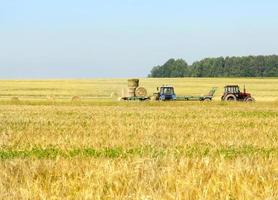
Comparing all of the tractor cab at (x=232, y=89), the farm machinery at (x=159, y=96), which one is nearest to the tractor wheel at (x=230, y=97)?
the tractor cab at (x=232, y=89)

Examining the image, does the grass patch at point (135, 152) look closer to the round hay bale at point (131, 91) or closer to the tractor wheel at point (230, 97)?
the tractor wheel at point (230, 97)

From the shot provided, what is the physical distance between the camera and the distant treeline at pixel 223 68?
468ft

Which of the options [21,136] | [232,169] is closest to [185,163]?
[232,169]

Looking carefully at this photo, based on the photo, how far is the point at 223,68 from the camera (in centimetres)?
14875

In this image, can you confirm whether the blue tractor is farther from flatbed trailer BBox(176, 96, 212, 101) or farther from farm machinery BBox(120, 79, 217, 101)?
flatbed trailer BBox(176, 96, 212, 101)

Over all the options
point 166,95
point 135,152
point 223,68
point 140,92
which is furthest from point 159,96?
point 223,68

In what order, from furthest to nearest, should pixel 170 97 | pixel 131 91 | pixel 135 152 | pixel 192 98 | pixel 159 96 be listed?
pixel 131 91
pixel 192 98
pixel 159 96
pixel 170 97
pixel 135 152

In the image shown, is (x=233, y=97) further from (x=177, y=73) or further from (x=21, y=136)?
(x=177, y=73)

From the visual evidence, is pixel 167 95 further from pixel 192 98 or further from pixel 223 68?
pixel 223 68

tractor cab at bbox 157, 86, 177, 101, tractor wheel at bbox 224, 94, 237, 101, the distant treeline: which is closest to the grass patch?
tractor cab at bbox 157, 86, 177, 101

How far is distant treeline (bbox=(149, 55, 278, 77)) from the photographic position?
5615 inches

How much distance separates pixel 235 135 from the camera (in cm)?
1650

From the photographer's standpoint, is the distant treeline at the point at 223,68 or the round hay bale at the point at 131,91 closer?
the round hay bale at the point at 131,91

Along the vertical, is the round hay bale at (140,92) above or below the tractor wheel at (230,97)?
above
